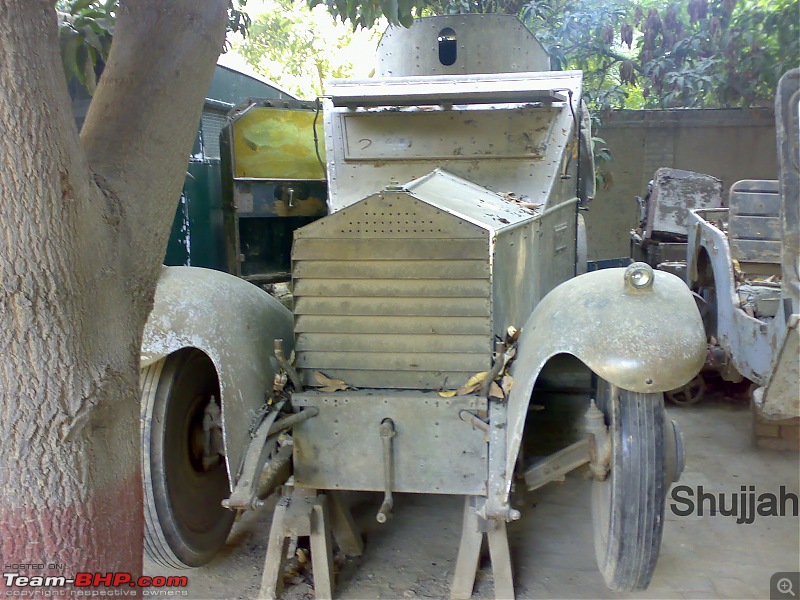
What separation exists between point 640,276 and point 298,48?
663 inches

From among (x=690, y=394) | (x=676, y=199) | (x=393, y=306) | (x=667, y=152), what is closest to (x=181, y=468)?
(x=393, y=306)

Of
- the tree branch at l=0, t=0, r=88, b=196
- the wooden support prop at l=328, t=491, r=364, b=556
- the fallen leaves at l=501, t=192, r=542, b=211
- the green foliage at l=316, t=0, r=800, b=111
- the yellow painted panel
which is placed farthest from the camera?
the green foliage at l=316, t=0, r=800, b=111

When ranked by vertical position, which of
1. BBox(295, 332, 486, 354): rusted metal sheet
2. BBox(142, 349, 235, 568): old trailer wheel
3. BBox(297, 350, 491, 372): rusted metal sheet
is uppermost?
BBox(295, 332, 486, 354): rusted metal sheet

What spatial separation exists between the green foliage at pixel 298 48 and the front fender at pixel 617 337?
16.0m

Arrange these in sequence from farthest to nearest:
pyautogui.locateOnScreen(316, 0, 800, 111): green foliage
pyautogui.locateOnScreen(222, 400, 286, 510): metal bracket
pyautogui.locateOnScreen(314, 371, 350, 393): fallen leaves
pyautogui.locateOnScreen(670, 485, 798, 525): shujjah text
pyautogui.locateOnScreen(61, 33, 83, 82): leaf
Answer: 1. pyautogui.locateOnScreen(316, 0, 800, 111): green foliage
2. pyautogui.locateOnScreen(670, 485, 798, 525): shujjah text
3. pyautogui.locateOnScreen(314, 371, 350, 393): fallen leaves
4. pyautogui.locateOnScreen(222, 400, 286, 510): metal bracket
5. pyautogui.locateOnScreen(61, 33, 83, 82): leaf

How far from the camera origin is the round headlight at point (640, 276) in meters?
2.85

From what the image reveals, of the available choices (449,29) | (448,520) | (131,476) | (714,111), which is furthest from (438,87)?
(714,111)

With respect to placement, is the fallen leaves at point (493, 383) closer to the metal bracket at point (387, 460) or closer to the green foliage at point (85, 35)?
the metal bracket at point (387, 460)

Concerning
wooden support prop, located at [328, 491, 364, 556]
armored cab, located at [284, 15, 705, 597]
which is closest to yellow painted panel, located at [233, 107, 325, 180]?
armored cab, located at [284, 15, 705, 597]

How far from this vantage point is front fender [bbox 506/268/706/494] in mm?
2652

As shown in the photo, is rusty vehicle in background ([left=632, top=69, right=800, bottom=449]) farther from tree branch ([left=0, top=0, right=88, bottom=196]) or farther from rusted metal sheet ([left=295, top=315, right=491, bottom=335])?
tree branch ([left=0, top=0, right=88, bottom=196])

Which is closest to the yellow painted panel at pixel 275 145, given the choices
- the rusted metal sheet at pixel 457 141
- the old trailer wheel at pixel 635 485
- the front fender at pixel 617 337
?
the rusted metal sheet at pixel 457 141

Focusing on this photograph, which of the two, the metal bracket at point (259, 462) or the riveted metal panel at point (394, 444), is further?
the riveted metal panel at point (394, 444)

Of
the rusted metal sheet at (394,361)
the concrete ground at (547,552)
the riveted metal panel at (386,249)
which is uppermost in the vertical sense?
the riveted metal panel at (386,249)
